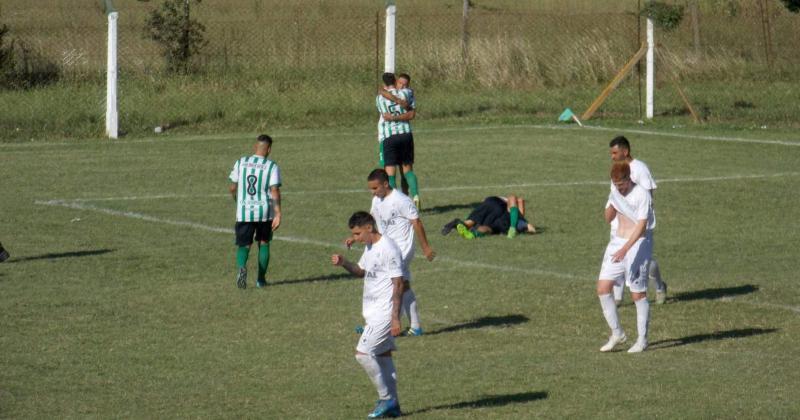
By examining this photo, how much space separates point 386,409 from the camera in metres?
11.1

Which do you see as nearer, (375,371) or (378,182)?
(375,371)

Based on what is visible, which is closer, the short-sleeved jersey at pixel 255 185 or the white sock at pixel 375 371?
the white sock at pixel 375 371

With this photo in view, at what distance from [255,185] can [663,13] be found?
784 inches

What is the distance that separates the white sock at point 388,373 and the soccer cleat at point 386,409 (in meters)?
0.05

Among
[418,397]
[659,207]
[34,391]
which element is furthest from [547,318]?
[659,207]

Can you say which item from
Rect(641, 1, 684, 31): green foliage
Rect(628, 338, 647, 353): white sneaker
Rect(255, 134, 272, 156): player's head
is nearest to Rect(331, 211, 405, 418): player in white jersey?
Rect(628, 338, 647, 353): white sneaker

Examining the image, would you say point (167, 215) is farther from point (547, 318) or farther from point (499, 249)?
point (547, 318)

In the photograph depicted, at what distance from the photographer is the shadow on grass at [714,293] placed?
1611cm

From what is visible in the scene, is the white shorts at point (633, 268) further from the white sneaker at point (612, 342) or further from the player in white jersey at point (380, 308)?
the player in white jersey at point (380, 308)

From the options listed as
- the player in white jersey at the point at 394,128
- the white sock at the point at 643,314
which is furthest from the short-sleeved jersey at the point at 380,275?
the player in white jersey at the point at 394,128

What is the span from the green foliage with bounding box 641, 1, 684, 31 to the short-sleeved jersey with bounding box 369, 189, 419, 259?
2140 centimetres

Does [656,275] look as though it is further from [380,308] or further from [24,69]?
[24,69]

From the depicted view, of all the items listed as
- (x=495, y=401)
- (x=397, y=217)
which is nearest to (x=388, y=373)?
(x=495, y=401)

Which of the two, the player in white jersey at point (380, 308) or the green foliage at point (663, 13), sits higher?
the green foliage at point (663, 13)
